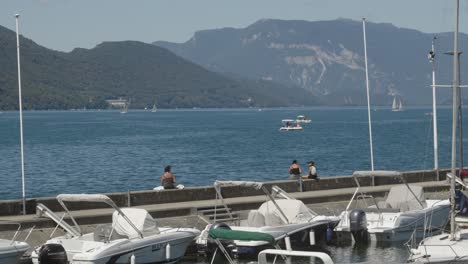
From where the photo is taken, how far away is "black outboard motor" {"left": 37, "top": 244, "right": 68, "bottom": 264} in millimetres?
24781

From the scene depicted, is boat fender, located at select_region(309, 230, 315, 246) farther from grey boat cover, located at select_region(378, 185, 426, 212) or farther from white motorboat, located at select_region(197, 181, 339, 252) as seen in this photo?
grey boat cover, located at select_region(378, 185, 426, 212)

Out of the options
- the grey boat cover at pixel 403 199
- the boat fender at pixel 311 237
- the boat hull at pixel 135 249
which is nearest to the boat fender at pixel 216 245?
the boat hull at pixel 135 249

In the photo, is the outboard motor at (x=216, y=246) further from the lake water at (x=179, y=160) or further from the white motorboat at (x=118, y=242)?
the lake water at (x=179, y=160)

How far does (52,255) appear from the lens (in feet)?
81.5

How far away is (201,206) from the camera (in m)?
31.2

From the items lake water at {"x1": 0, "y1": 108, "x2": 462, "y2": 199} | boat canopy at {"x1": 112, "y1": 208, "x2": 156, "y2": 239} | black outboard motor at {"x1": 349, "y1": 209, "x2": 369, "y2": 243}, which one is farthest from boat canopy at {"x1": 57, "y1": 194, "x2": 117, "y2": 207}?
lake water at {"x1": 0, "y1": 108, "x2": 462, "y2": 199}

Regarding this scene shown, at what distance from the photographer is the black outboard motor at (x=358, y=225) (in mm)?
30625

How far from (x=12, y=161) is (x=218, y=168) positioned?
908 inches

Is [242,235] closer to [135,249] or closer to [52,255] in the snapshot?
[135,249]

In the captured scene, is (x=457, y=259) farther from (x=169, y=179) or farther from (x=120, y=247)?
(x=169, y=179)

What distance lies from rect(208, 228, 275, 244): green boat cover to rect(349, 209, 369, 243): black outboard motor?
737cm

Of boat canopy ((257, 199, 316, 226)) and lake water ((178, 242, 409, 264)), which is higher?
boat canopy ((257, 199, 316, 226))

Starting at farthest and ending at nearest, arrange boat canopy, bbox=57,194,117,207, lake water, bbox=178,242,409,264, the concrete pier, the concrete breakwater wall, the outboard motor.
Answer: the concrete breakwater wall → the concrete pier → lake water, bbox=178,242,409,264 → the outboard motor → boat canopy, bbox=57,194,117,207

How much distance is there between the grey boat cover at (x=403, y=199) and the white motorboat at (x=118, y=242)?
319 inches
